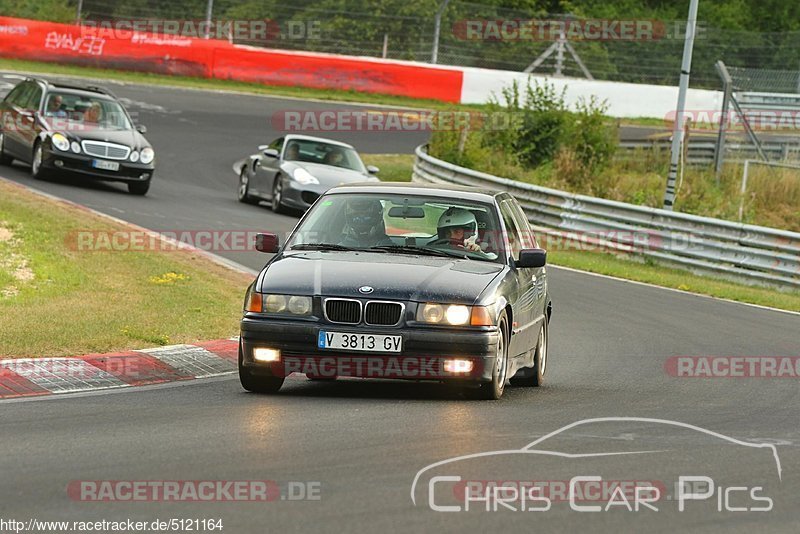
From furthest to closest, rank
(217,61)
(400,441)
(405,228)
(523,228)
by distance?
(217,61), (523,228), (405,228), (400,441)

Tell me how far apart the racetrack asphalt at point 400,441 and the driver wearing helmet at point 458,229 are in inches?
43.1

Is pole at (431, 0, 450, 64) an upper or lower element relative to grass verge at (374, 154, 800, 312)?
upper

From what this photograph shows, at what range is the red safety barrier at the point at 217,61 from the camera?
1689 inches

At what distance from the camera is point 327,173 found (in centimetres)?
2588

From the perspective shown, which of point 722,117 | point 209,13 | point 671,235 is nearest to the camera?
point 671,235

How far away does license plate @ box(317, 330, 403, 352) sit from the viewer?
30.0ft

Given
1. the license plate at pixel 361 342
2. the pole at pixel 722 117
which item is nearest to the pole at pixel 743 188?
the pole at pixel 722 117

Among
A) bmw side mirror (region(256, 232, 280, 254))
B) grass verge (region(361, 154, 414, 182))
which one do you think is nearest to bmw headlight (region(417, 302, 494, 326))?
bmw side mirror (region(256, 232, 280, 254))

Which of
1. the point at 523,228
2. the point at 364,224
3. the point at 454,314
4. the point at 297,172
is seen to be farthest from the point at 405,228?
the point at 297,172

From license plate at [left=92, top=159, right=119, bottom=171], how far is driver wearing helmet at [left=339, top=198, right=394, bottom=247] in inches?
578

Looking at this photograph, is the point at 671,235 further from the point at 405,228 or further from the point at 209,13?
the point at 209,13

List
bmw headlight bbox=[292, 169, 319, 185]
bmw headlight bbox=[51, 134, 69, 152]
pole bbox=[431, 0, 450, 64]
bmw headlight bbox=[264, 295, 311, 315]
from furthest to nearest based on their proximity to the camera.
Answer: pole bbox=[431, 0, 450, 64] → bmw headlight bbox=[292, 169, 319, 185] → bmw headlight bbox=[51, 134, 69, 152] → bmw headlight bbox=[264, 295, 311, 315]

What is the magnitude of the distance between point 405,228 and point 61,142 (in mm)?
15237

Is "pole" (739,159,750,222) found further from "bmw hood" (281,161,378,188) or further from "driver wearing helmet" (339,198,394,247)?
"driver wearing helmet" (339,198,394,247)
